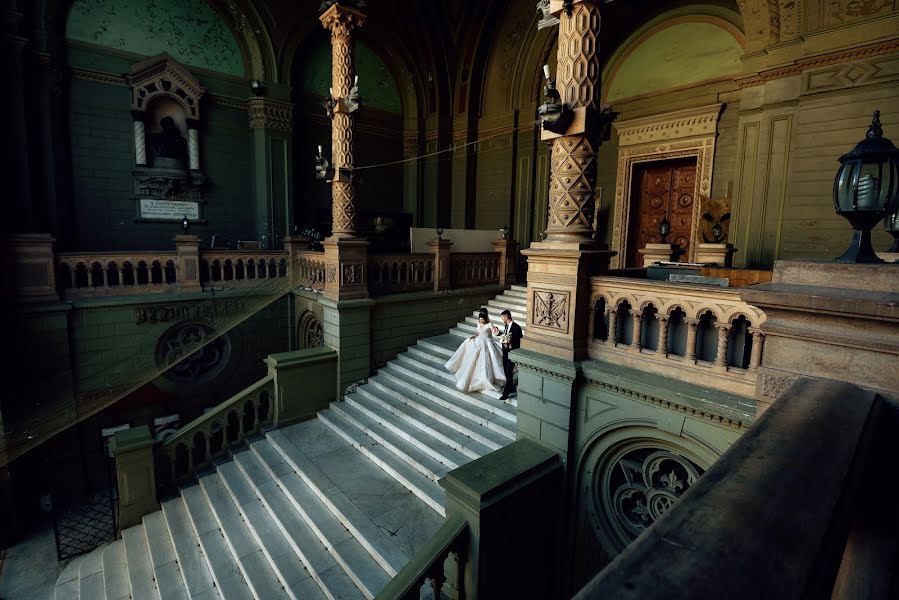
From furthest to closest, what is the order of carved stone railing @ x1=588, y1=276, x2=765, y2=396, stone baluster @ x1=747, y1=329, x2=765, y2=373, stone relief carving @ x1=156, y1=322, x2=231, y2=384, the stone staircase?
stone relief carving @ x1=156, y1=322, x2=231, y2=384, the stone staircase, carved stone railing @ x1=588, y1=276, x2=765, y2=396, stone baluster @ x1=747, y1=329, x2=765, y2=373

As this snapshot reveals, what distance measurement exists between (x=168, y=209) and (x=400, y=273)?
7.06m

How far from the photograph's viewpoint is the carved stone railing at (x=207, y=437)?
25.5 ft

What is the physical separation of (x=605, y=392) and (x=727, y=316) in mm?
1544

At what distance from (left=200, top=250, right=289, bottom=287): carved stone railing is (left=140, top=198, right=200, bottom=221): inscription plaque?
8.18 ft

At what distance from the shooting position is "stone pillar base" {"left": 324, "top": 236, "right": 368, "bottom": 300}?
8.88 meters

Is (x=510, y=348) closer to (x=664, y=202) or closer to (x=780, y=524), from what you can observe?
(x=780, y=524)

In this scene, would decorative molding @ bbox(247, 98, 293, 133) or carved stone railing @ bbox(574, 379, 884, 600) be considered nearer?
carved stone railing @ bbox(574, 379, 884, 600)

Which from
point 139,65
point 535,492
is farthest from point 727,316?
point 139,65

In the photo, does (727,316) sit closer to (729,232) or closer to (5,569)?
(729,232)

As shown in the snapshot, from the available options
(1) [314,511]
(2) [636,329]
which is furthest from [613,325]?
(1) [314,511]

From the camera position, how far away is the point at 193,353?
32.9 feet

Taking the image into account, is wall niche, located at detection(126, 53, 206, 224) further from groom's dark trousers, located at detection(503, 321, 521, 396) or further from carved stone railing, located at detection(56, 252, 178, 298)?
groom's dark trousers, located at detection(503, 321, 521, 396)

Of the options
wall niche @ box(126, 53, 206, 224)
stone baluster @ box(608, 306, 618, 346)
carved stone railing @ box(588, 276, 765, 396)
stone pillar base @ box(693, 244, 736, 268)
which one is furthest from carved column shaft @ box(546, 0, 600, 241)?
wall niche @ box(126, 53, 206, 224)

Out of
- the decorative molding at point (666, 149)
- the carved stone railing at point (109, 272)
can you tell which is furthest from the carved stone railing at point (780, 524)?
the carved stone railing at point (109, 272)
